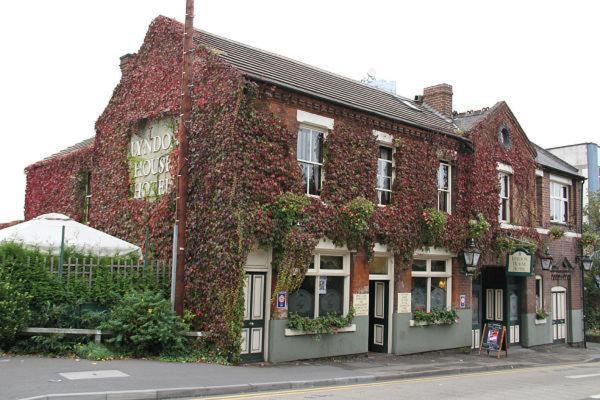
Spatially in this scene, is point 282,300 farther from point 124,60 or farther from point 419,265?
point 124,60

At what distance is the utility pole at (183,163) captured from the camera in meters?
14.3

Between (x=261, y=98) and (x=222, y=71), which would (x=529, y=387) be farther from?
(x=222, y=71)

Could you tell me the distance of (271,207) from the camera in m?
14.4

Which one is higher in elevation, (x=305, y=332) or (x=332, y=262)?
(x=332, y=262)

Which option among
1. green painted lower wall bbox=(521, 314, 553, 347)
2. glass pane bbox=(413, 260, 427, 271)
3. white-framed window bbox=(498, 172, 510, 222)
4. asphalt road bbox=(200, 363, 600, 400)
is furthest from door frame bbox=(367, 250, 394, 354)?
green painted lower wall bbox=(521, 314, 553, 347)

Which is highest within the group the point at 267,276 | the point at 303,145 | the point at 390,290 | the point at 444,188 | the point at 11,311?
the point at 303,145

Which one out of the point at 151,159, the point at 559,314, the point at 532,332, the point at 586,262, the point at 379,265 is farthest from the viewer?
the point at 586,262

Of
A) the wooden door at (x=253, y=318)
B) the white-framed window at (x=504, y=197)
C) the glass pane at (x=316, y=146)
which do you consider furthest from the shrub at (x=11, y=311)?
the white-framed window at (x=504, y=197)

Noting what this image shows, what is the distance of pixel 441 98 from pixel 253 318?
40.5 feet

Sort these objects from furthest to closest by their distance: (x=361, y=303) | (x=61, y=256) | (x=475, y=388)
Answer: (x=361, y=303)
(x=61, y=256)
(x=475, y=388)

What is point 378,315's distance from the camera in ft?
57.9

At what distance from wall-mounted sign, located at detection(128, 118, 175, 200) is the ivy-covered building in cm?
6

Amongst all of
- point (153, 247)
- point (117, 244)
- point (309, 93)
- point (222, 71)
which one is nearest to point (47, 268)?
point (117, 244)

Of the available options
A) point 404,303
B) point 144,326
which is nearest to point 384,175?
point 404,303
